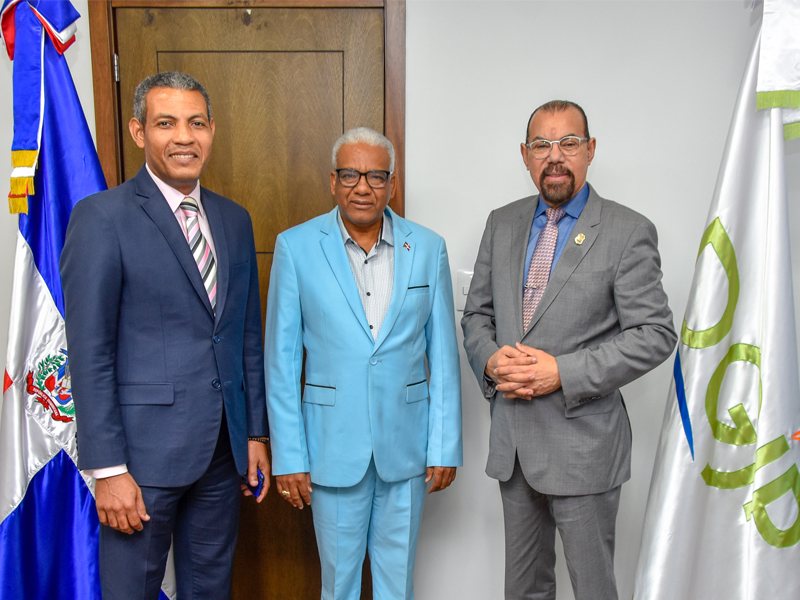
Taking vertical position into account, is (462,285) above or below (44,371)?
above

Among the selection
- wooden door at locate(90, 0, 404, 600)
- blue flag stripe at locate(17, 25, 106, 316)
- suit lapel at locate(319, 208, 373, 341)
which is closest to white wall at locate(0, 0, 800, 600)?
wooden door at locate(90, 0, 404, 600)

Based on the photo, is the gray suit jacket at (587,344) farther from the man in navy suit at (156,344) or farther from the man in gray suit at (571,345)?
the man in navy suit at (156,344)

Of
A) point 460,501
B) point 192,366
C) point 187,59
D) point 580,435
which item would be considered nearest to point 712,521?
point 580,435

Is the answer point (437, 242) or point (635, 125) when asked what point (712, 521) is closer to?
point (437, 242)

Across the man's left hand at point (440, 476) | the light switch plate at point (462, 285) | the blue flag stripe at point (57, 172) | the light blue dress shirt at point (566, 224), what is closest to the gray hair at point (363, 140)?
the light blue dress shirt at point (566, 224)

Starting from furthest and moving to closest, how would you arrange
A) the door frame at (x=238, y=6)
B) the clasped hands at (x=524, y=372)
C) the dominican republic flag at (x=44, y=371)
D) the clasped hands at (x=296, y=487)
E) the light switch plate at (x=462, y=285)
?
the light switch plate at (x=462, y=285) → the door frame at (x=238, y=6) → the dominican republic flag at (x=44, y=371) → the clasped hands at (x=296, y=487) → the clasped hands at (x=524, y=372)

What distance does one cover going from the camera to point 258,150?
2.27 metres

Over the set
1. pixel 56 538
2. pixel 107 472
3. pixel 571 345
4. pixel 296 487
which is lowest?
pixel 56 538

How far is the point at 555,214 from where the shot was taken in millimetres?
1792

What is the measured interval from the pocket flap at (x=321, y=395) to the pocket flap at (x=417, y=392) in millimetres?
219

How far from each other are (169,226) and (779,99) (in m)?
1.68

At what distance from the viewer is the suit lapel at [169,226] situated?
5.01 feet

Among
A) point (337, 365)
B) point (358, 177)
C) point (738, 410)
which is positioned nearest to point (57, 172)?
point (358, 177)

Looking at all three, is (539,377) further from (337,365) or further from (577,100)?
(577,100)
